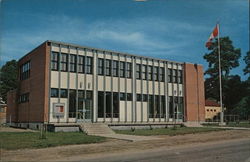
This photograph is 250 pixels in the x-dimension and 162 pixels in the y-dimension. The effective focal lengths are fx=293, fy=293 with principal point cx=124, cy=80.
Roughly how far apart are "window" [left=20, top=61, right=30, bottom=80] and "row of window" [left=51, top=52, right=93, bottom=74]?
580cm

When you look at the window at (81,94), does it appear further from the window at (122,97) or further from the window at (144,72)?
the window at (144,72)

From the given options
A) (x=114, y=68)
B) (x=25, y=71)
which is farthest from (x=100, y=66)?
(x=25, y=71)

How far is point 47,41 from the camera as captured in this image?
2759 centimetres

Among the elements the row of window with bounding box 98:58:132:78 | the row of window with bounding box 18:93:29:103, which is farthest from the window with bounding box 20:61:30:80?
the row of window with bounding box 98:58:132:78

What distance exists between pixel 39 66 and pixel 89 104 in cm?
624

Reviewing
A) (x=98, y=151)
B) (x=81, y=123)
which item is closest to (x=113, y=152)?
(x=98, y=151)

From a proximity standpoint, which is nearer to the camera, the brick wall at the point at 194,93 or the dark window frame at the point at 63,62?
the dark window frame at the point at 63,62

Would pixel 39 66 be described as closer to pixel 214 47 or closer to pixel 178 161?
pixel 178 161

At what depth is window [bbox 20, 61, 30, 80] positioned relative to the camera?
107 feet

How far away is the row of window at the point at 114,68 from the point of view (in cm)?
3112

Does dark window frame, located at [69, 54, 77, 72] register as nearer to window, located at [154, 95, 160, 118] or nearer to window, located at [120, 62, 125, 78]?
window, located at [120, 62, 125, 78]

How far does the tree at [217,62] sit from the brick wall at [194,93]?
47.5 feet

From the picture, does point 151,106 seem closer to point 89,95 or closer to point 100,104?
point 100,104

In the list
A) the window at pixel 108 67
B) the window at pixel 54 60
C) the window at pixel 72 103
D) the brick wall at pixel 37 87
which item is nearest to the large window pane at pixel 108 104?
the window at pixel 108 67
